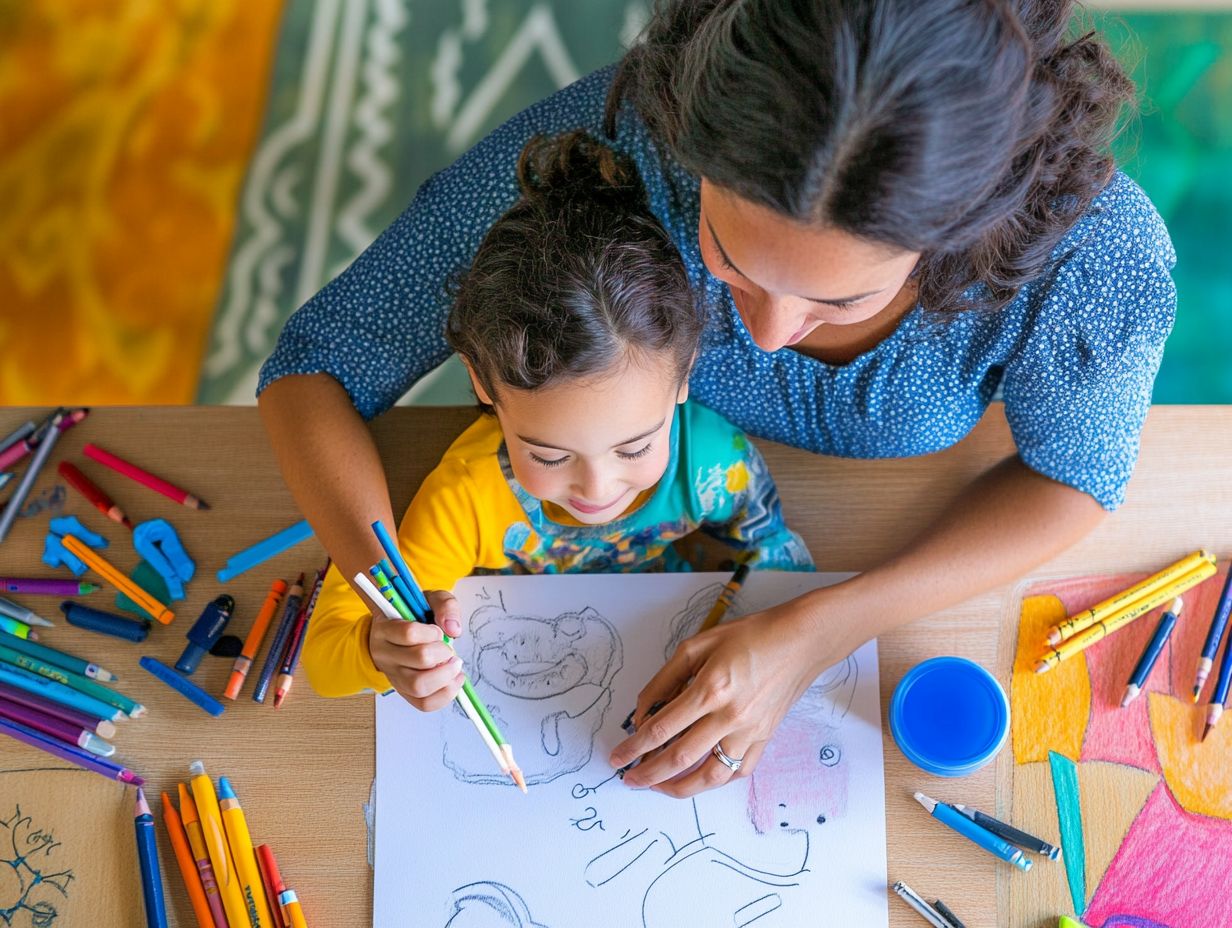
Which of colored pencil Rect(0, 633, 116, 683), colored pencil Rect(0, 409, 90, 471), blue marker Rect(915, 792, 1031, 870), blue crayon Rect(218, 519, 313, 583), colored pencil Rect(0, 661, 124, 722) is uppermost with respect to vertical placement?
colored pencil Rect(0, 409, 90, 471)

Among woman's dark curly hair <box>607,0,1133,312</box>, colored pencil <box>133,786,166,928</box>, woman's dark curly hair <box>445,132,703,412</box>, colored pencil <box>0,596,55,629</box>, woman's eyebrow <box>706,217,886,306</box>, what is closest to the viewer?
woman's dark curly hair <box>607,0,1133,312</box>

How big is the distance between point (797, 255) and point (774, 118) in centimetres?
9

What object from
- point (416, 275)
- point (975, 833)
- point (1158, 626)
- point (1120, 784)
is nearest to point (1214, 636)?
point (1158, 626)

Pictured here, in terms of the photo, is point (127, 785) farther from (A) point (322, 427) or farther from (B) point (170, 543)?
(A) point (322, 427)

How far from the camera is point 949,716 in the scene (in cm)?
100

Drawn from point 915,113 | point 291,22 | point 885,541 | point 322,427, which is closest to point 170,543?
point 322,427

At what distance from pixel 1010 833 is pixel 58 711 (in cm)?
86

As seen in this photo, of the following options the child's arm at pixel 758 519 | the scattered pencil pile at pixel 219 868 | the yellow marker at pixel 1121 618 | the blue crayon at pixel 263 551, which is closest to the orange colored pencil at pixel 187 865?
the scattered pencil pile at pixel 219 868

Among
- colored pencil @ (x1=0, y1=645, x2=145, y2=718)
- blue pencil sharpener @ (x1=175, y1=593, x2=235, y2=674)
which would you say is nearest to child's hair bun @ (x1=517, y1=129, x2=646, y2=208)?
blue pencil sharpener @ (x1=175, y1=593, x2=235, y2=674)

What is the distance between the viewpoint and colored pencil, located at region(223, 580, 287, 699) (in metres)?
1.05

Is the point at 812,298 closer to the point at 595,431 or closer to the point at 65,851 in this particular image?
the point at 595,431

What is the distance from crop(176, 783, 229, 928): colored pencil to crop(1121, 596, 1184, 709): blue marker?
0.82 m

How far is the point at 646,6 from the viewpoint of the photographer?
1.92 m

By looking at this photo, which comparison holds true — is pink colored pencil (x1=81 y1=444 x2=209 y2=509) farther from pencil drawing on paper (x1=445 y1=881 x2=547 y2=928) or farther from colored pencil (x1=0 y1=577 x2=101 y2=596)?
pencil drawing on paper (x1=445 y1=881 x2=547 y2=928)
